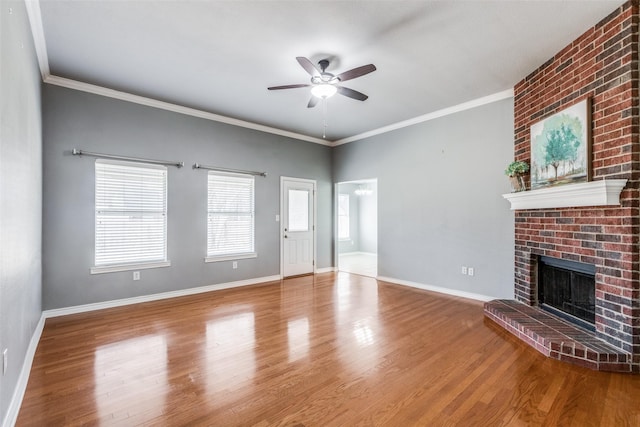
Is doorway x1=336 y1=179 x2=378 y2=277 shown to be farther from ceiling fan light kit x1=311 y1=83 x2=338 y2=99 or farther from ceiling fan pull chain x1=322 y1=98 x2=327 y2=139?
ceiling fan light kit x1=311 y1=83 x2=338 y2=99

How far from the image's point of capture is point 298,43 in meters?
3.05

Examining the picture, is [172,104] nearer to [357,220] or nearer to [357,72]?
[357,72]

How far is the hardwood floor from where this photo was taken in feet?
6.39

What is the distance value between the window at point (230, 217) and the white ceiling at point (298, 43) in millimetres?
1544

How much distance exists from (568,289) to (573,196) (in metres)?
1.07

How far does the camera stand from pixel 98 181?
4141mm

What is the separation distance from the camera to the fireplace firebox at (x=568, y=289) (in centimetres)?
298

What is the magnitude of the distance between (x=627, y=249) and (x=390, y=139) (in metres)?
3.95

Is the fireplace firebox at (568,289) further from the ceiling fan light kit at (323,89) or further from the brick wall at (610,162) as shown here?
the ceiling fan light kit at (323,89)

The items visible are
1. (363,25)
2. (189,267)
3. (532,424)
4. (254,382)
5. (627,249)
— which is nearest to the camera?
(532,424)

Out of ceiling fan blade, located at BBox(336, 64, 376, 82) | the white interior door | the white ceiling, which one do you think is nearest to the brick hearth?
the white ceiling

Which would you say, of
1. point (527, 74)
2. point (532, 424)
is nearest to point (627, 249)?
point (532, 424)

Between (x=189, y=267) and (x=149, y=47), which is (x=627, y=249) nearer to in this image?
(x=149, y=47)

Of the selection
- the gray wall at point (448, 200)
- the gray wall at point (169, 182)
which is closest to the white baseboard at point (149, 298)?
the gray wall at point (169, 182)
